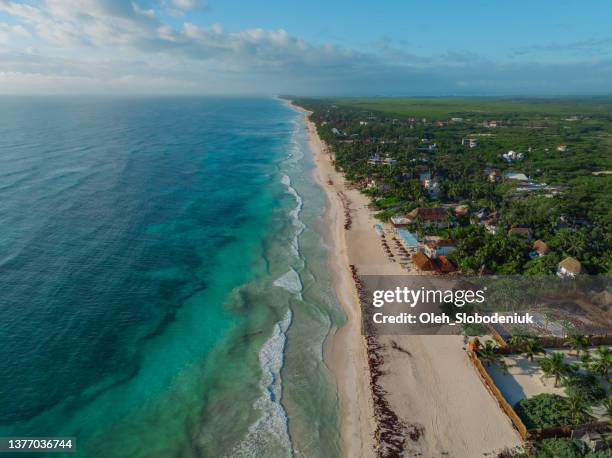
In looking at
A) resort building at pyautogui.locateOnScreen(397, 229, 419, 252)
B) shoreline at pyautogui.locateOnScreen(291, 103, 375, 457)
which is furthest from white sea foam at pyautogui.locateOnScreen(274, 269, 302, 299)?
resort building at pyautogui.locateOnScreen(397, 229, 419, 252)

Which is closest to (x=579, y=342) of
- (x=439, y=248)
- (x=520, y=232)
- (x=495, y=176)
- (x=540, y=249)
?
(x=439, y=248)

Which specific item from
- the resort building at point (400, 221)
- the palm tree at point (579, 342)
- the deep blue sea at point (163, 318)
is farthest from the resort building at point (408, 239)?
the palm tree at point (579, 342)

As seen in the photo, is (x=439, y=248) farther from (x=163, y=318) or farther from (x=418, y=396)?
(x=163, y=318)

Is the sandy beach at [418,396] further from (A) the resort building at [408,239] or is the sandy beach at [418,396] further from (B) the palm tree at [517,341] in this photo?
(A) the resort building at [408,239]

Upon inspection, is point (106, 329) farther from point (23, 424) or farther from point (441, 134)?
point (441, 134)

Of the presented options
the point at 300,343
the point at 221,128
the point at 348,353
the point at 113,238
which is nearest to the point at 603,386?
the point at 348,353

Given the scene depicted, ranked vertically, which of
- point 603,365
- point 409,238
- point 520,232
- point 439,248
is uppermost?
point 603,365
